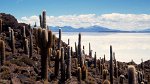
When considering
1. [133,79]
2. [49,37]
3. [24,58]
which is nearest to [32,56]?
[24,58]

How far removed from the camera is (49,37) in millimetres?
20906

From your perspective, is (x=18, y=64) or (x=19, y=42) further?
(x=19, y=42)

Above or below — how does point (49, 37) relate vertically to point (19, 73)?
above

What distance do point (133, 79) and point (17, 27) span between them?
1467 inches

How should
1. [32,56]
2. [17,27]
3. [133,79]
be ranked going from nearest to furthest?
[133,79] → [32,56] → [17,27]

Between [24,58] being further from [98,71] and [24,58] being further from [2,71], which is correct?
[98,71]

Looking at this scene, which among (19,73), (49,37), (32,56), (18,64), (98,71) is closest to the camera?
(49,37)

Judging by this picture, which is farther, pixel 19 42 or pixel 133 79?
pixel 19 42

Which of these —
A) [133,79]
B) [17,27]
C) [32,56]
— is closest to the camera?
[133,79]

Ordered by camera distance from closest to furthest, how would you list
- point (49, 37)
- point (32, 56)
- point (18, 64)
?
point (49, 37)
point (18, 64)
point (32, 56)

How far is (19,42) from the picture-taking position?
38.5 m

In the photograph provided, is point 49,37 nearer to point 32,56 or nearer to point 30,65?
point 30,65

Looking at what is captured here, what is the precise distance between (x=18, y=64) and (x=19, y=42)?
31.8 ft

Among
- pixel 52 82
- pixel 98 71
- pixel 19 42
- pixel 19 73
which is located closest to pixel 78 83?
pixel 52 82
